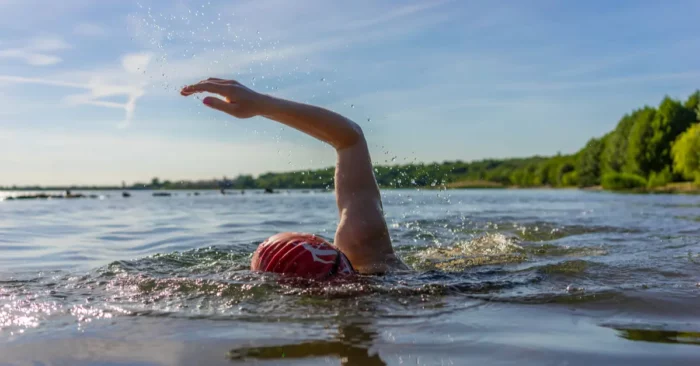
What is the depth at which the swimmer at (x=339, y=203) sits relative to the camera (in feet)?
15.0

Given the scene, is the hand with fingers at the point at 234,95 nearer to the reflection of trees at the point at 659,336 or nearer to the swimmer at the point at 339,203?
the swimmer at the point at 339,203

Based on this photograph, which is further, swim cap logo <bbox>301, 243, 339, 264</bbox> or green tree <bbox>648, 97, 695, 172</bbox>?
green tree <bbox>648, 97, 695, 172</bbox>

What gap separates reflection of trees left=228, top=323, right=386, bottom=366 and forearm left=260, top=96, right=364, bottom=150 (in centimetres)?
218

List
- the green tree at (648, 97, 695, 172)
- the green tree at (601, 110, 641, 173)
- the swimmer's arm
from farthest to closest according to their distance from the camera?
the green tree at (601, 110, 641, 173), the green tree at (648, 97, 695, 172), the swimmer's arm

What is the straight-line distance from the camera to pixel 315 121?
486cm

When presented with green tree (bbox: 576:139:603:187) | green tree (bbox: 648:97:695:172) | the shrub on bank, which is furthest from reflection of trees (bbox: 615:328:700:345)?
green tree (bbox: 576:139:603:187)

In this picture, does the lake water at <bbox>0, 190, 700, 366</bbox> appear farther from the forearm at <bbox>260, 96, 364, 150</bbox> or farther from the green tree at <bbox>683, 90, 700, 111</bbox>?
the green tree at <bbox>683, 90, 700, 111</bbox>

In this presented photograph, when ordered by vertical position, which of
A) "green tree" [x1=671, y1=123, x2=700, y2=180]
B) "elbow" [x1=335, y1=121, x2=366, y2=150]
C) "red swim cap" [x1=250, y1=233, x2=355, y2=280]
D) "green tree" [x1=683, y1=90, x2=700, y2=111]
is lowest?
"red swim cap" [x1=250, y1=233, x2=355, y2=280]

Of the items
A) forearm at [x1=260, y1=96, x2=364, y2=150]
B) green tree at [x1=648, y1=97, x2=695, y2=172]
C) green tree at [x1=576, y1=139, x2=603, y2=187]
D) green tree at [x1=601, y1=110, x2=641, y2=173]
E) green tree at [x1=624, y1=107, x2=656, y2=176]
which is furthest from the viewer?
green tree at [x1=576, y1=139, x2=603, y2=187]

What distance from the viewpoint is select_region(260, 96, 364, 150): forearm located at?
4.71m

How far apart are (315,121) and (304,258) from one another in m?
1.13

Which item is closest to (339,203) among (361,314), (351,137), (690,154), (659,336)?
(351,137)

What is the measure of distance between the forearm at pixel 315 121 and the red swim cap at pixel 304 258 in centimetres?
88

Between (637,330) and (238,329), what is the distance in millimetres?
2256
